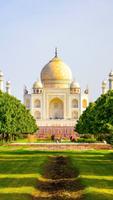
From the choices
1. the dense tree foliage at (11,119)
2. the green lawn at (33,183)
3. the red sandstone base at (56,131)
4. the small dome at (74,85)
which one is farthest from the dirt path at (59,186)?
the small dome at (74,85)

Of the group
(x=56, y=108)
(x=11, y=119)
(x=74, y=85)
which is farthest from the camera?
(x=56, y=108)

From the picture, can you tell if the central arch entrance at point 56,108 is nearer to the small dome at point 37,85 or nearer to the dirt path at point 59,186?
the small dome at point 37,85

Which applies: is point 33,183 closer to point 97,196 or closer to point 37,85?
point 97,196

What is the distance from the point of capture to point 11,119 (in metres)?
81.6

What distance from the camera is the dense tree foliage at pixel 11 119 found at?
3110 inches

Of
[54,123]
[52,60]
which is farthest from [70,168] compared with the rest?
[52,60]

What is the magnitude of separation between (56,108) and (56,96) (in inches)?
216

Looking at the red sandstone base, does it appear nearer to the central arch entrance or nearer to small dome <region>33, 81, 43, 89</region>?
the central arch entrance

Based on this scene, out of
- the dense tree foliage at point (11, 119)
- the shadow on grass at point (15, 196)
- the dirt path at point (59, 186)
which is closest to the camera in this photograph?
the shadow on grass at point (15, 196)

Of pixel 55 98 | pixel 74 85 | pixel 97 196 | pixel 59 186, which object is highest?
pixel 74 85

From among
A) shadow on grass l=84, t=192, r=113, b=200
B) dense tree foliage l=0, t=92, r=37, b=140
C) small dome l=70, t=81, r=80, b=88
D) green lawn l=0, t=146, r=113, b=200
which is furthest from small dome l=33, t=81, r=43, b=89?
shadow on grass l=84, t=192, r=113, b=200

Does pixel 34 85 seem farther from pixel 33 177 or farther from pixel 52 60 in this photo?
pixel 33 177

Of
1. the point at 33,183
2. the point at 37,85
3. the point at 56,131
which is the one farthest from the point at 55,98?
the point at 33,183

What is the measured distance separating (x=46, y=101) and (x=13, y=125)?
6752 cm
